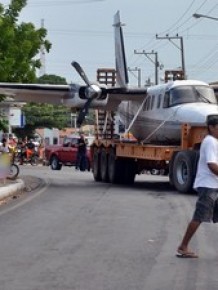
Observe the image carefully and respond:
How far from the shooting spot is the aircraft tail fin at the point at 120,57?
1142 inches

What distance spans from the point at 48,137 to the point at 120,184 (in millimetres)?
56124

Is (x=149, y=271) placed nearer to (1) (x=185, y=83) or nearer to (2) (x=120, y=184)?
(1) (x=185, y=83)

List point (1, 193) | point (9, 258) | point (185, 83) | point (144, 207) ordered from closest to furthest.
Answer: point (9, 258), point (144, 207), point (1, 193), point (185, 83)

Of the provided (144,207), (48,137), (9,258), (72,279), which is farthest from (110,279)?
(48,137)

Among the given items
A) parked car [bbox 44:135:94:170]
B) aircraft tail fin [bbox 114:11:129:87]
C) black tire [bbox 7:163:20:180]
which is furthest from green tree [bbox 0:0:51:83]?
parked car [bbox 44:135:94:170]

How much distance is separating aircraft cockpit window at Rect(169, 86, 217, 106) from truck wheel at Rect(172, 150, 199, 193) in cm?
223

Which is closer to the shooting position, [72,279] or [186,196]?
[72,279]

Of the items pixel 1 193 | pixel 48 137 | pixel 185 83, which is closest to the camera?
pixel 1 193

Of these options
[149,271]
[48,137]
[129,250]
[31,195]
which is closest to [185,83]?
[31,195]

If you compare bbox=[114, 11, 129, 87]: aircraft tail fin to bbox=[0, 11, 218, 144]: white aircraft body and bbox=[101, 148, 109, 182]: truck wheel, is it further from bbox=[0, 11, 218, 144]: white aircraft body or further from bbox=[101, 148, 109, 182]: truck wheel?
bbox=[101, 148, 109, 182]: truck wheel

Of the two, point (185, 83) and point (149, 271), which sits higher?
point (185, 83)

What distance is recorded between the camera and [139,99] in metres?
28.3

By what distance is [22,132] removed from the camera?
83.8 meters

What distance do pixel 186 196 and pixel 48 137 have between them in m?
62.5
